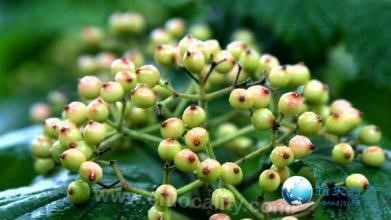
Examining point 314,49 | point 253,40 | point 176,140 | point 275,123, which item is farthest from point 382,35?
point 176,140


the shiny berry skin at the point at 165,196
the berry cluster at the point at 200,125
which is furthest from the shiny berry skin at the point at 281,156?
the shiny berry skin at the point at 165,196

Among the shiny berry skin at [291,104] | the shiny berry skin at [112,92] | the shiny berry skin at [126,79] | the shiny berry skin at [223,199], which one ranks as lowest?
the shiny berry skin at [223,199]

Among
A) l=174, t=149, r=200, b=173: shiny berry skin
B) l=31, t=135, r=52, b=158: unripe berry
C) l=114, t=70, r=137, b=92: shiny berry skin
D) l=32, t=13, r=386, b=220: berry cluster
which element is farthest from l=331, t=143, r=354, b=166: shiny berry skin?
l=31, t=135, r=52, b=158: unripe berry

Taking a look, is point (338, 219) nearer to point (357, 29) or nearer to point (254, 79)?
point (254, 79)

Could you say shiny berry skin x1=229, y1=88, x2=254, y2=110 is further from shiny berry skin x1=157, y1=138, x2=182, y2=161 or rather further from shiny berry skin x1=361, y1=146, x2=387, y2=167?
shiny berry skin x1=361, y1=146, x2=387, y2=167

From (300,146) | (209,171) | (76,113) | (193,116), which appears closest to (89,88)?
(76,113)

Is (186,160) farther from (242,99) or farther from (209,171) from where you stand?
(242,99)

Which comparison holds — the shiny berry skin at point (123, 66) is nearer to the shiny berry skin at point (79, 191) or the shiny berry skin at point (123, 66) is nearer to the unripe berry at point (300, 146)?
the shiny berry skin at point (79, 191)
